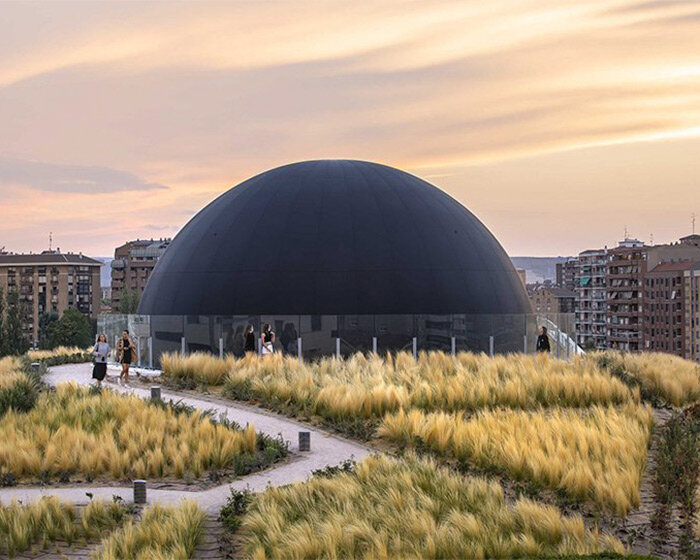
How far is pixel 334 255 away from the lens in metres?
36.6

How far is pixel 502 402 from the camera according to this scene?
71.3ft

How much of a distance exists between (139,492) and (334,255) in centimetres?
2283

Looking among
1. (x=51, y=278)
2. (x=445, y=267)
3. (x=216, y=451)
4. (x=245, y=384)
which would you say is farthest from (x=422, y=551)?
(x=51, y=278)

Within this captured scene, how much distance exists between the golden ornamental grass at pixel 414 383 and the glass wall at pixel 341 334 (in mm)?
5692

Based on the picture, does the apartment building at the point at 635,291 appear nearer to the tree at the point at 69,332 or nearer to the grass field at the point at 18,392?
the tree at the point at 69,332

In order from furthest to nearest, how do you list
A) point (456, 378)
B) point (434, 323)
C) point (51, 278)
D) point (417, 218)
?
point (51, 278)
point (417, 218)
point (434, 323)
point (456, 378)

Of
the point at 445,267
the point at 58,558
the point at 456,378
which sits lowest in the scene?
the point at 58,558

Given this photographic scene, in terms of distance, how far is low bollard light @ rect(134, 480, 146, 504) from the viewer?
47.0ft

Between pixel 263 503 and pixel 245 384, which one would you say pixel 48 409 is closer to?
pixel 245 384

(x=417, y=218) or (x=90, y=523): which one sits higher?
(x=417, y=218)

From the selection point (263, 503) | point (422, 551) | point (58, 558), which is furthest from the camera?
point (263, 503)

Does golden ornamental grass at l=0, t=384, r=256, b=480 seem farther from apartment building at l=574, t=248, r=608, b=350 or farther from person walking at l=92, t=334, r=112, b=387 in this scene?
apartment building at l=574, t=248, r=608, b=350

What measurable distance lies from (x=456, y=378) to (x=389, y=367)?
304 cm

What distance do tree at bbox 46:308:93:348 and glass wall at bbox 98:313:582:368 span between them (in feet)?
225
